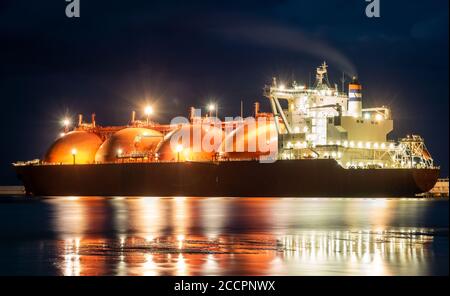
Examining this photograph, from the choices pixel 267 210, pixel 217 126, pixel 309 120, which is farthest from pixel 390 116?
pixel 267 210

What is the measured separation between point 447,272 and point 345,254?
11.1 ft

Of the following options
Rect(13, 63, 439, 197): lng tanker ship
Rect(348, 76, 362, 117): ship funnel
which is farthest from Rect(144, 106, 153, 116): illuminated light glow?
Rect(348, 76, 362, 117): ship funnel

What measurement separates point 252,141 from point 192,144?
583 centimetres

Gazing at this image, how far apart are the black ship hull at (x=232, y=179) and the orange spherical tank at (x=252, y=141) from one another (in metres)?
2.48

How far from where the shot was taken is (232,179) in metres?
58.1

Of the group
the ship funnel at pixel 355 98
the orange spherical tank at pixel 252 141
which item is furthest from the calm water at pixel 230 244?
the orange spherical tank at pixel 252 141

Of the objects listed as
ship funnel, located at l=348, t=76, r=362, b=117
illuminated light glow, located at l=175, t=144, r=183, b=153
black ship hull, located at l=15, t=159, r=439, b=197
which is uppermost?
ship funnel, located at l=348, t=76, r=362, b=117

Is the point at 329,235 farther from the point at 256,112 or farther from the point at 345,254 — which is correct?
the point at 256,112

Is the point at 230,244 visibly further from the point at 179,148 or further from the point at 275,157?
the point at 179,148

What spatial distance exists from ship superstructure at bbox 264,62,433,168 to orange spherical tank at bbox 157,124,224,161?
7.45 m

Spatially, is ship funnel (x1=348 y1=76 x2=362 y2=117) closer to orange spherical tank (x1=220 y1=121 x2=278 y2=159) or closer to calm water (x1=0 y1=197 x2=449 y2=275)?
orange spherical tank (x1=220 y1=121 x2=278 y2=159)

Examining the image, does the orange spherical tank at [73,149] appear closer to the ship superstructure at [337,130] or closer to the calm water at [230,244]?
the ship superstructure at [337,130]

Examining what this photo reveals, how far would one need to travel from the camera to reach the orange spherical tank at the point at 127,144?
224 ft

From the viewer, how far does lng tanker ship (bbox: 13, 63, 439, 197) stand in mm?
52875
